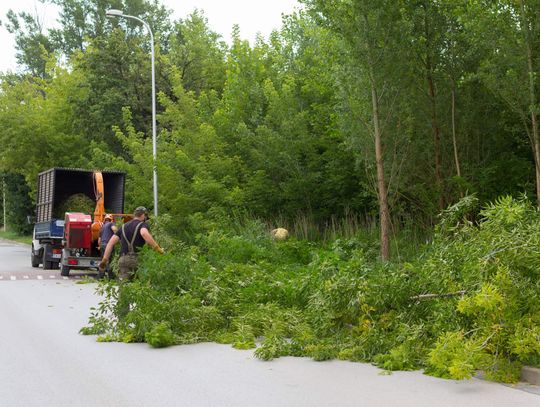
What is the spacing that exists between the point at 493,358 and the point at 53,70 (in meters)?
47.0

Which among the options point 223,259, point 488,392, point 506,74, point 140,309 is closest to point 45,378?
point 140,309

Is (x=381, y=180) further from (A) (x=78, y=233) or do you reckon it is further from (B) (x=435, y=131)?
(A) (x=78, y=233)

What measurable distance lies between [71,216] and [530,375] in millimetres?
17390

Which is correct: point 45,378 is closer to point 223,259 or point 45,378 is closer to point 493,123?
point 223,259

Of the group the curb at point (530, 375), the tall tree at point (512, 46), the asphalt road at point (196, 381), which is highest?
the tall tree at point (512, 46)

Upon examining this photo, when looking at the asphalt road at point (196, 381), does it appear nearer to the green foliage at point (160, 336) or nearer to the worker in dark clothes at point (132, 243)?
the green foliage at point (160, 336)

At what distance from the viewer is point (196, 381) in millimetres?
7629

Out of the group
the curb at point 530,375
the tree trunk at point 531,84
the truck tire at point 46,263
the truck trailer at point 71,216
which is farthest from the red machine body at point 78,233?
the curb at point 530,375

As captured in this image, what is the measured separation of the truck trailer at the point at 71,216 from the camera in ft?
72.7

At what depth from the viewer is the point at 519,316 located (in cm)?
749

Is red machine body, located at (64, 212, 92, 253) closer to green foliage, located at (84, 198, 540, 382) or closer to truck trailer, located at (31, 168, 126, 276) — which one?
truck trailer, located at (31, 168, 126, 276)

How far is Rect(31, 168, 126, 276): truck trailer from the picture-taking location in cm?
2216

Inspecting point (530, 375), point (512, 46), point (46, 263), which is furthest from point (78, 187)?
point (530, 375)

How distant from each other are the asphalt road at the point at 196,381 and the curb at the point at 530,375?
0.23m
